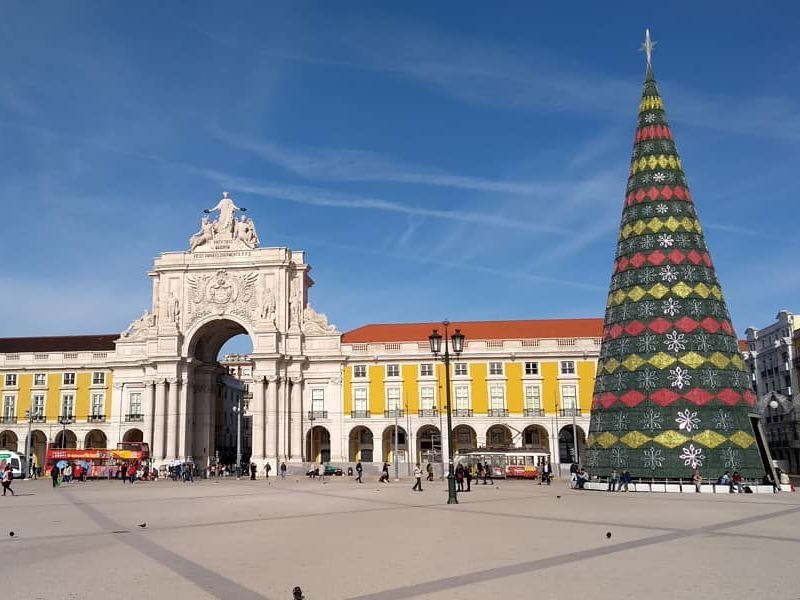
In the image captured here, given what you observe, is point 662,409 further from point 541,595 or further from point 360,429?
point 360,429

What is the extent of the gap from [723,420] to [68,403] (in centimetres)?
5833

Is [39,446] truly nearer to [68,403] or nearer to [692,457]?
[68,403]

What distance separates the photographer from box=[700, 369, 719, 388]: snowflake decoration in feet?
102

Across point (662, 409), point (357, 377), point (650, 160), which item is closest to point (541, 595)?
point (662, 409)

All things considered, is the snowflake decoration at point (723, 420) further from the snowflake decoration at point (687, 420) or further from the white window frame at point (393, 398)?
the white window frame at point (393, 398)

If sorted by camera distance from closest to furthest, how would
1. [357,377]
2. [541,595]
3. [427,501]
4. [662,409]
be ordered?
[541,595], [427,501], [662,409], [357,377]

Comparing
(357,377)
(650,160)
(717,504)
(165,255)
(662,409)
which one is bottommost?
(717,504)

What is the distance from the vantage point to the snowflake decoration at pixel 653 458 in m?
30.8

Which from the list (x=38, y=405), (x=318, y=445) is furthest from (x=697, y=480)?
(x=38, y=405)

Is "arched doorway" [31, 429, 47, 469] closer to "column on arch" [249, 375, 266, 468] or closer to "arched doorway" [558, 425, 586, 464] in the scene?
"column on arch" [249, 375, 266, 468]

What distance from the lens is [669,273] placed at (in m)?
32.6

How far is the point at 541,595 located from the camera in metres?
10.2

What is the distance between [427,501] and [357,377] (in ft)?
120

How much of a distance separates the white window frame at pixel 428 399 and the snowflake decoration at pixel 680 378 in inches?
1325
